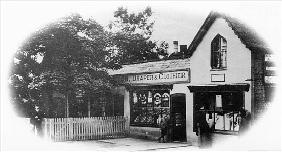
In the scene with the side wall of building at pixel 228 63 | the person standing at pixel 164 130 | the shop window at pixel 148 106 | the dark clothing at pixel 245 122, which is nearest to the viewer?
the dark clothing at pixel 245 122

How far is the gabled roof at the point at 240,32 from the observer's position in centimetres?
1572

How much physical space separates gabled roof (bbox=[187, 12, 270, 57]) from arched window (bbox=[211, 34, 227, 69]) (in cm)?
62

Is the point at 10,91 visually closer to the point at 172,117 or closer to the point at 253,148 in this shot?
the point at 172,117

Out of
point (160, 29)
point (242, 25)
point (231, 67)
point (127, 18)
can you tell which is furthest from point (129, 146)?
point (127, 18)

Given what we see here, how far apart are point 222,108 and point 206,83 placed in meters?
1.30

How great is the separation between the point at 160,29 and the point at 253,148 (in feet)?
32.9

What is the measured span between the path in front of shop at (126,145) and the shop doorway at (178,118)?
650mm

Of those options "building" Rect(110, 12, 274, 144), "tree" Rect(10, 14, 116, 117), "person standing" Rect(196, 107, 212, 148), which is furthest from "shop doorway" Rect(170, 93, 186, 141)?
"tree" Rect(10, 14, 116, 117)

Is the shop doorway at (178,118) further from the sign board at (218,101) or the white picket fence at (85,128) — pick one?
the white picket fence at (85,128)

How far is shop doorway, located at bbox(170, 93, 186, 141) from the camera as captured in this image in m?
18.8

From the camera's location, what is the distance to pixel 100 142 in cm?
1877

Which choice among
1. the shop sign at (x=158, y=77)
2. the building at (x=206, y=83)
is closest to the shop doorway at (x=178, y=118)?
the building at (x=206, y=83)

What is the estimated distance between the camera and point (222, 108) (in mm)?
16609

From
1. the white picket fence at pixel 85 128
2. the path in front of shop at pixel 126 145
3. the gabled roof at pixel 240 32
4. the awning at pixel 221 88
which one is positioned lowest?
the path in front of shop at pixel 126 145
